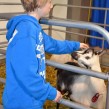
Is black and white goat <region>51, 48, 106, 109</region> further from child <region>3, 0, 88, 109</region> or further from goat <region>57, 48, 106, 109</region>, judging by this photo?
child <region>3, 0, 88, 109</region>

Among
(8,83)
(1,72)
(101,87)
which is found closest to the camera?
(8,83)

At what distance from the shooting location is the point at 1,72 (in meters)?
3.33

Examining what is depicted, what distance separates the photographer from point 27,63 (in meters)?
1.22

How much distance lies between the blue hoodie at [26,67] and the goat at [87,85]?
0.84 metres

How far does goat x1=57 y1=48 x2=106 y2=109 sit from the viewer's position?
2.07 metres

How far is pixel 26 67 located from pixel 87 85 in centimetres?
104

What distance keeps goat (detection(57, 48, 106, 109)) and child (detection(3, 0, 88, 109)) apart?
32.4 inches

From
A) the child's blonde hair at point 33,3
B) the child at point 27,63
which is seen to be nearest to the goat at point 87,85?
the child at point 27,63

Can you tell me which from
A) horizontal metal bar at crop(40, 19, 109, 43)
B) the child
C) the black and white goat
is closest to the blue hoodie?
the child

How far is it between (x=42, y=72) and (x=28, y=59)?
125 mm

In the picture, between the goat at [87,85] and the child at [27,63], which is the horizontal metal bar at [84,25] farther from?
the goat at [87,85]

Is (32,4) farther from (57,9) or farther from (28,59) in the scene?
(57,9)

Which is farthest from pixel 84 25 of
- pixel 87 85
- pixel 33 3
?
pixel 87 85

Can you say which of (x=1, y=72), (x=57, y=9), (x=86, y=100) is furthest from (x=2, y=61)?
(x=86, y=100)
